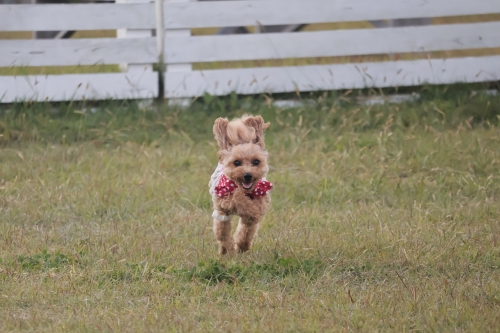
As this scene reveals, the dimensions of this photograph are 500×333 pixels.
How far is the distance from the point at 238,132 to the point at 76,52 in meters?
4.51

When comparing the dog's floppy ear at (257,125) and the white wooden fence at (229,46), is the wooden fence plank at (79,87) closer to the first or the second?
the white wooden fence at (229,46)

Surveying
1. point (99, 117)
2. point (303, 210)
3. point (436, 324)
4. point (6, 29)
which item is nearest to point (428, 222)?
point (303, 210)

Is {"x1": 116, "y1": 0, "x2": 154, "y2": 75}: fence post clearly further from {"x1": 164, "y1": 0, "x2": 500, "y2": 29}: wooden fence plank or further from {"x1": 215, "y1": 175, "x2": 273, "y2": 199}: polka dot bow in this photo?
{"x1": 215, "y1": 175, "x2": 273, "y2": 199}: polka dot bow

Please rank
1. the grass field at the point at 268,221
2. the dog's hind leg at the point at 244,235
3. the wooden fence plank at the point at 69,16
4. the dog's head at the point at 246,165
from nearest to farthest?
the grass field at the point at 268,221, the dog's head at the point at 246,165, the dog's hind leg at the point at 244,235, the wooden fence plank at the point at 69,16

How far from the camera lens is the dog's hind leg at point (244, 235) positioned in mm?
4609

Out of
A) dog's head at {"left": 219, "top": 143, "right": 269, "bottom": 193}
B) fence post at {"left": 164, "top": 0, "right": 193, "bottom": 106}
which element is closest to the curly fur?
dog's head at {"left": 219, "top": 143, "right": 269, "bottom": 193}

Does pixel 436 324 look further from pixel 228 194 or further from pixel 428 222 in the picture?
pixel 428 222

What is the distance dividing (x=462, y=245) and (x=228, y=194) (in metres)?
1.63

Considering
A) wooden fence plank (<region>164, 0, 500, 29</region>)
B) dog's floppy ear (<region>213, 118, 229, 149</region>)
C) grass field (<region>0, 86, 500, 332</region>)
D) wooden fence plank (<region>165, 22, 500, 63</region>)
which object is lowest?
grass field (<region>0, 86, 500, 332</region>)

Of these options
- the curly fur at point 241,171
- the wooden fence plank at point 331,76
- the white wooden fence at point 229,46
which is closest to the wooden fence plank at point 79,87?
the white wooden fence at point 229,46

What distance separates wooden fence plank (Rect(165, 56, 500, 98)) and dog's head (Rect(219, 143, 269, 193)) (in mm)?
4246

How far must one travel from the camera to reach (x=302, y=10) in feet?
28.3

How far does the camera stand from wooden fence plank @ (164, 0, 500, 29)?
851 centimetres

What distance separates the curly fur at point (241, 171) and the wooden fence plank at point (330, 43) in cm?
412
